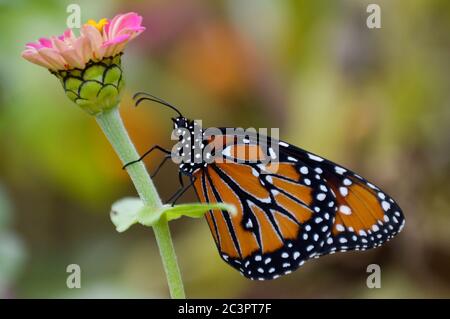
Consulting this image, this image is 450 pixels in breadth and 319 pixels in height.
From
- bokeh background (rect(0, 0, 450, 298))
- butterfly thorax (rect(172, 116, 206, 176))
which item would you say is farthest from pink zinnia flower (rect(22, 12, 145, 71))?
bokeh background (rect(0, 0, 450, 298))

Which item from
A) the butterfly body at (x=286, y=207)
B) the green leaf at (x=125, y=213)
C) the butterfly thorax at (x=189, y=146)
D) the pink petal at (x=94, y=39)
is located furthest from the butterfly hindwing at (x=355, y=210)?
the pink petal at (x=94, y=39)

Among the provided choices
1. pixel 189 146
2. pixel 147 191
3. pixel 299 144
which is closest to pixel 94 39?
pixel 147 191

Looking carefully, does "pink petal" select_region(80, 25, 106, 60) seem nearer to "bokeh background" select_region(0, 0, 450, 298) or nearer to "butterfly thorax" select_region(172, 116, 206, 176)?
"butterfly thorax" select_region(172, 116, 206, 176)

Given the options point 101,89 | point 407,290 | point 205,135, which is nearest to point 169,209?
point 101,89

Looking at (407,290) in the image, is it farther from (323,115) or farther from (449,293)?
(323,115)

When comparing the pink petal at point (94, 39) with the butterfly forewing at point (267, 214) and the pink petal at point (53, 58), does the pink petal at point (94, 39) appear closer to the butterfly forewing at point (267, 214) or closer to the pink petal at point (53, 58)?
the pink petal at point (53, 58)
